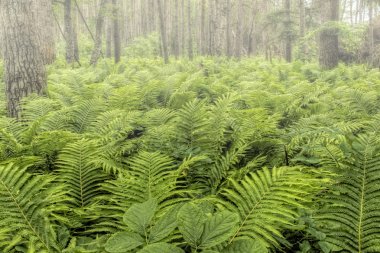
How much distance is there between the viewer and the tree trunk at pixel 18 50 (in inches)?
169

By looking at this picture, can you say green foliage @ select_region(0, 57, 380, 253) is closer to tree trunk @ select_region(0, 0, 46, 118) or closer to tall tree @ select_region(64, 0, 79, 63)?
tree trunk @ select_region(0, 0, 46, 118)

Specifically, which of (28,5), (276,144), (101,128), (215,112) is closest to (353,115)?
(276,144)

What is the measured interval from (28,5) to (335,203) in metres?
4.33

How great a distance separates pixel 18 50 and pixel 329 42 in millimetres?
7294

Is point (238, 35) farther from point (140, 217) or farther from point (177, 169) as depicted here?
point (140, 217)

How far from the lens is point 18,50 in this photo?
4.37 metres

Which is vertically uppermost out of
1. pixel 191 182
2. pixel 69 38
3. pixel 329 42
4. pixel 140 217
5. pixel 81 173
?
pixel 69 38

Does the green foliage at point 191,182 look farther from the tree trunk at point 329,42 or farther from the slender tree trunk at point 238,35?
the slender tree trunk at point 238,35

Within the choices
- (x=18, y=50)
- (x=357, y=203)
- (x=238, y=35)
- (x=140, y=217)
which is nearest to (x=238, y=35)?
(x=238, y=35)

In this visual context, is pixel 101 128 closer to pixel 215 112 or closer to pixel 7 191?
pixel 215 112

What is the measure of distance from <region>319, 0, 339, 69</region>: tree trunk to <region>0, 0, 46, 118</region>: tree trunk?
692 centimetres

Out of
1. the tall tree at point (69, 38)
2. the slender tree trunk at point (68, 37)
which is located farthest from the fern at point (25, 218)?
the slender tree trunk at point (68, 37)

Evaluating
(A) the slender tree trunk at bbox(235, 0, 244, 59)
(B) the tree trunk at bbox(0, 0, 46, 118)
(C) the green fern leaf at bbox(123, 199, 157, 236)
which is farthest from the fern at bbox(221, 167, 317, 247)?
(A) the slender tree trunk at bbox(235, 0, 244, 59)

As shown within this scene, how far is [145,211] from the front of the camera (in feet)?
4.51
